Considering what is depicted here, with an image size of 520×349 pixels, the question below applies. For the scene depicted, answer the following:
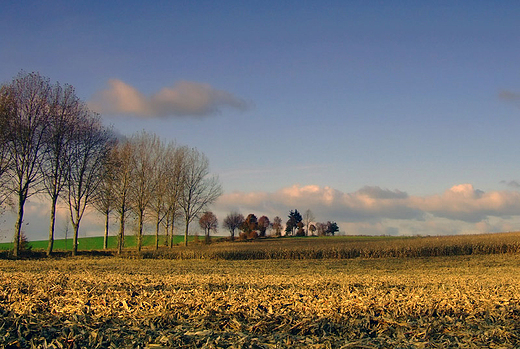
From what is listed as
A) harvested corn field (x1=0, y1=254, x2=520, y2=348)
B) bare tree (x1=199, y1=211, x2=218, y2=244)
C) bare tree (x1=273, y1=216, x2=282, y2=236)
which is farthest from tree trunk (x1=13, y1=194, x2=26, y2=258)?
bare tree (x1=273, y1=216, x2=282, y2=236)

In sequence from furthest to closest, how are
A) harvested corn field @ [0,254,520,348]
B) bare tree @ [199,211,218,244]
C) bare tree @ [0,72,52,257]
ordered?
1. bare tree @ [199,211,218,244]
2. bare tree @ [0,72,52,257]
3. harvested corn field @ [0,254,520,348]

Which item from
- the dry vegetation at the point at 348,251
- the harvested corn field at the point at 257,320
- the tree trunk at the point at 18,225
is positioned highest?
the tree trunk at the point at 18,225

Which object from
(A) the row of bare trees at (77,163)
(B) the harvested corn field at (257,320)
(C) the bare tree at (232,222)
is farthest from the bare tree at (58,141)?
(C) the bare tree at (232,222)

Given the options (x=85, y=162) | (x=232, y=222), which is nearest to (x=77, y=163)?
(x=85, y=162)

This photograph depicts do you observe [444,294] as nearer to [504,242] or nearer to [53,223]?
[53,223]

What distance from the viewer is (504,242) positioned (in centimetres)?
4544

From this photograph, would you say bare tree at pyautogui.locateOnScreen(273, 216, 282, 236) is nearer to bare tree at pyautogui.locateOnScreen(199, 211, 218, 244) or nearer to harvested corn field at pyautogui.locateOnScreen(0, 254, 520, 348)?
bare tree at pyautogui.locateOnScreen(199, 211, 218, 244)

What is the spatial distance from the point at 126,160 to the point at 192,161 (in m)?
11.7

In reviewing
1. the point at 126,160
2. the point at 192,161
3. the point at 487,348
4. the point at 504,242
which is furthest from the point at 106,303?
the point at 192,161

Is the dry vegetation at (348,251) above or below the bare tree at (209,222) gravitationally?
below

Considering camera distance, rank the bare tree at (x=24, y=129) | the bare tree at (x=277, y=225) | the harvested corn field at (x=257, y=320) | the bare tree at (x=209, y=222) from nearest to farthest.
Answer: the harvested corn field at (x=257, y=320)
the bare tree at (x=24, y=129)
the bare tree at (x=209, y=222)
the bare tree at (x=277, y=225)

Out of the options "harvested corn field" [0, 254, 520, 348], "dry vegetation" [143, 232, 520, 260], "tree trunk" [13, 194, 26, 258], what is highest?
"tree trunk" [13, 194, 26, 258]

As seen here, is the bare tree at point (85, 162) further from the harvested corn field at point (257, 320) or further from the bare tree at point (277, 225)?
the bare tree at point (277, 225)

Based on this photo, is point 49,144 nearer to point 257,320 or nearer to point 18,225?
point 18,225
